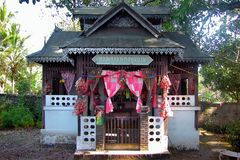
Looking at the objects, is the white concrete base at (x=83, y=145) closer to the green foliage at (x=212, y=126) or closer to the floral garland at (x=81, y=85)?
the floral garland at (x=81, y=85)

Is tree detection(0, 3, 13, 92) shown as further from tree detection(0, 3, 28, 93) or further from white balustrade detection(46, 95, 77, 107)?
white balustrade detection(46, 95, 77, 107)

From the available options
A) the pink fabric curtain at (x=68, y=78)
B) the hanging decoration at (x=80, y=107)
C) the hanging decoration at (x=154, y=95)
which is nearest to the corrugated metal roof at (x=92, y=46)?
the pink fabric curtain at (x=68, y=78)

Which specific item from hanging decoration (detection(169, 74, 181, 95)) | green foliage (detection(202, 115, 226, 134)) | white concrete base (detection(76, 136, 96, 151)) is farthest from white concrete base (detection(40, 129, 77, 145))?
green foliage (detection(202, 115, 226, 134))

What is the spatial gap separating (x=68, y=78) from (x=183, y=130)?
17.9ft

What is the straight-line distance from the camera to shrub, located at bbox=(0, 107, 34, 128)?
19828 mm

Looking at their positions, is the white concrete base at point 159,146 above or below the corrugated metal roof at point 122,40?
below

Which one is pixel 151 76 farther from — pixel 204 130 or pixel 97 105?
pixel 204 130

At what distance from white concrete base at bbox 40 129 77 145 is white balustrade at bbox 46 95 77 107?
45.6 inches

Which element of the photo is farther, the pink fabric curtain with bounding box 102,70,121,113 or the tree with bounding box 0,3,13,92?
the tree with bounding box 0,3,13,92

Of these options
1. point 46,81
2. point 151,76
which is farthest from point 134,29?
point 46,81

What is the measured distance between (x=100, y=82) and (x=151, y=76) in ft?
6.08

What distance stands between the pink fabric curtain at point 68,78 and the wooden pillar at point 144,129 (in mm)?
4565

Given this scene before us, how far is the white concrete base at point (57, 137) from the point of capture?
14633 millimetres

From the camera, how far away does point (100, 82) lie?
1217 centimetres
